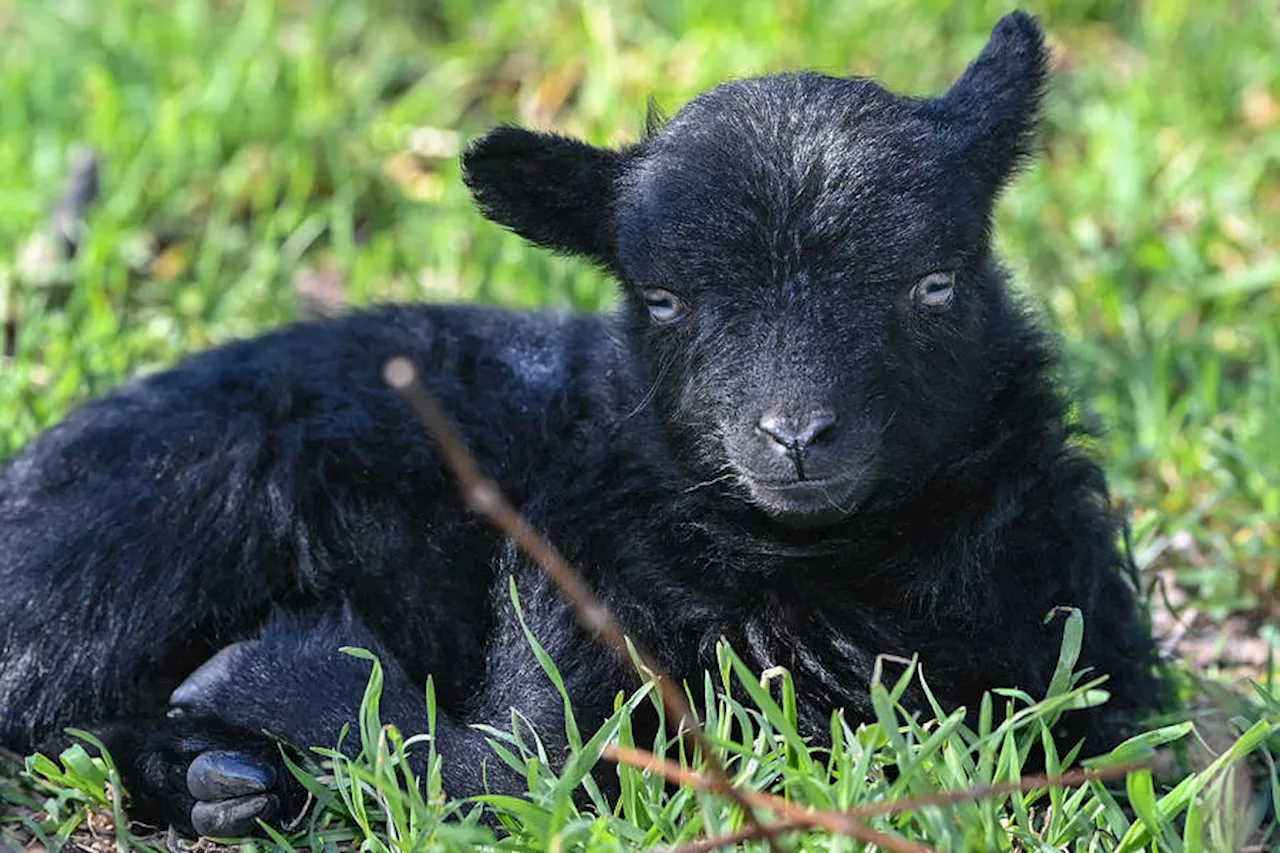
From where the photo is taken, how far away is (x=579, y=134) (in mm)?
8844

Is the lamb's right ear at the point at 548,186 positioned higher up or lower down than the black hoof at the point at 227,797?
higher up

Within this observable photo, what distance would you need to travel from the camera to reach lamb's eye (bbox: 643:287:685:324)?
14.8ft

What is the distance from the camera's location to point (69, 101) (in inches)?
345

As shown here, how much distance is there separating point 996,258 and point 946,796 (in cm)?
205

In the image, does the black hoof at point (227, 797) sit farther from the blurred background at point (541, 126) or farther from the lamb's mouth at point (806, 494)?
the blurred background at point (541, 126)

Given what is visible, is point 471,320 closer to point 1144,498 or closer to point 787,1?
point 1144,498

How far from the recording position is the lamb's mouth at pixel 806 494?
423cm

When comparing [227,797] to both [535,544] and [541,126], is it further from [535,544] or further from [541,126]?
[541,126]

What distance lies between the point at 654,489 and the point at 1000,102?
1.39 meters

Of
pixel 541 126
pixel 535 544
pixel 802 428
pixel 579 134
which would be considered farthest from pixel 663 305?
pixel 541 126

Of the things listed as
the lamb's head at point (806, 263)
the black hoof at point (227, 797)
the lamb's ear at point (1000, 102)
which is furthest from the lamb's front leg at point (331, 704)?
the lamb's ear at point (1000, 102)

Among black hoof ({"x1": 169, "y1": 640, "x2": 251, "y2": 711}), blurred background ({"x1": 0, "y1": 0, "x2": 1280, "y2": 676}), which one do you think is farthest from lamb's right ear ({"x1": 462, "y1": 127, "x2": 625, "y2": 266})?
blurred background ({"x1": 0, "y1": 0, "x2": 1280, "y2": 676})

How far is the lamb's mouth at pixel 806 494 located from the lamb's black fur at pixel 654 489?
0.01 metres

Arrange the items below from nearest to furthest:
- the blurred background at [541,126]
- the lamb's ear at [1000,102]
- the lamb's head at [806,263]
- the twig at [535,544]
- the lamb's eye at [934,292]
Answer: the twig at [535,544] < the lamb's head at [806,263] < the lamb's eye at [934,292] < the lamb's ear at [1000,102] < the blurred background at [541,126]
